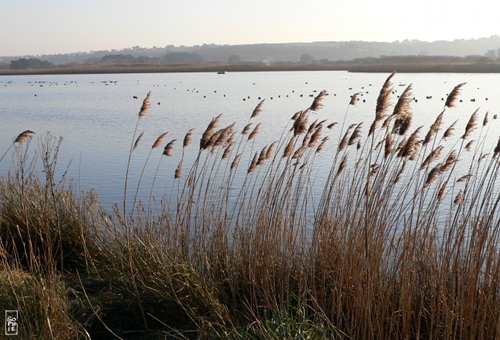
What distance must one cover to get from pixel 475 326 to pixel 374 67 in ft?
239

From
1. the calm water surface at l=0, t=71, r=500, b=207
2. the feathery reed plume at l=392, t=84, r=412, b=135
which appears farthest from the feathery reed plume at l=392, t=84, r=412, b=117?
the calm water surface at l=0, t=71, r=500, b=207

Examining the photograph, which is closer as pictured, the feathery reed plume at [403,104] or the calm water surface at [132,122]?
the feathery reed plume at [403,104]

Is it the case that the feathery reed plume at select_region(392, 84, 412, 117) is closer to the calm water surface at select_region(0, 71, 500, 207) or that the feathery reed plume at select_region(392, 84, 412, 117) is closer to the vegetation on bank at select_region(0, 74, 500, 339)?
the vegetation on bank at select_region(0, 74, 500, 339)

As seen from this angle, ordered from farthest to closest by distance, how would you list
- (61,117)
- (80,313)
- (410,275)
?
(61,117), (80,313), (410,275)

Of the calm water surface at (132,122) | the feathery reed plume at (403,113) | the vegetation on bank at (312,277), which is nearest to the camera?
the vegetation on bank at (312,277)

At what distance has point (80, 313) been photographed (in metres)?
5.14

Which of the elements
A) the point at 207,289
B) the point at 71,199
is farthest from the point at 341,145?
the point at 71,199

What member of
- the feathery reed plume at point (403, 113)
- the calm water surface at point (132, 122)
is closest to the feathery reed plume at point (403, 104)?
the feathery reed plume at point (403, 113)

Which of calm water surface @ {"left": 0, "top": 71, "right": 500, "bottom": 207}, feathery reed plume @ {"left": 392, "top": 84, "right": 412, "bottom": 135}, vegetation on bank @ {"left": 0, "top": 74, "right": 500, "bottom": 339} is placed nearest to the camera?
vegetation on bank @ {"left": 0, "top": 74, "right": 500, "bottom": 339}

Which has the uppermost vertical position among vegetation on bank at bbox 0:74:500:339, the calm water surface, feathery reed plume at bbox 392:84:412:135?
feathery reed plume at bbox 392:84:412:135

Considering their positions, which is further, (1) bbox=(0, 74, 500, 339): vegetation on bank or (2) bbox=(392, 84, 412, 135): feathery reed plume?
(2) bbox=(392, 84, 412, 135): feathery reed plume

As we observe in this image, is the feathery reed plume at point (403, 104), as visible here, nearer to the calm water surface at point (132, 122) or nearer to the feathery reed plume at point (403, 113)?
Answer: the feathery reed plume at point (403, 113)

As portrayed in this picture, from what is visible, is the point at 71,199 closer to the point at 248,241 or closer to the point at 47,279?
the point at 47,279

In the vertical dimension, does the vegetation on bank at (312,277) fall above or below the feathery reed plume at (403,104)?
below
